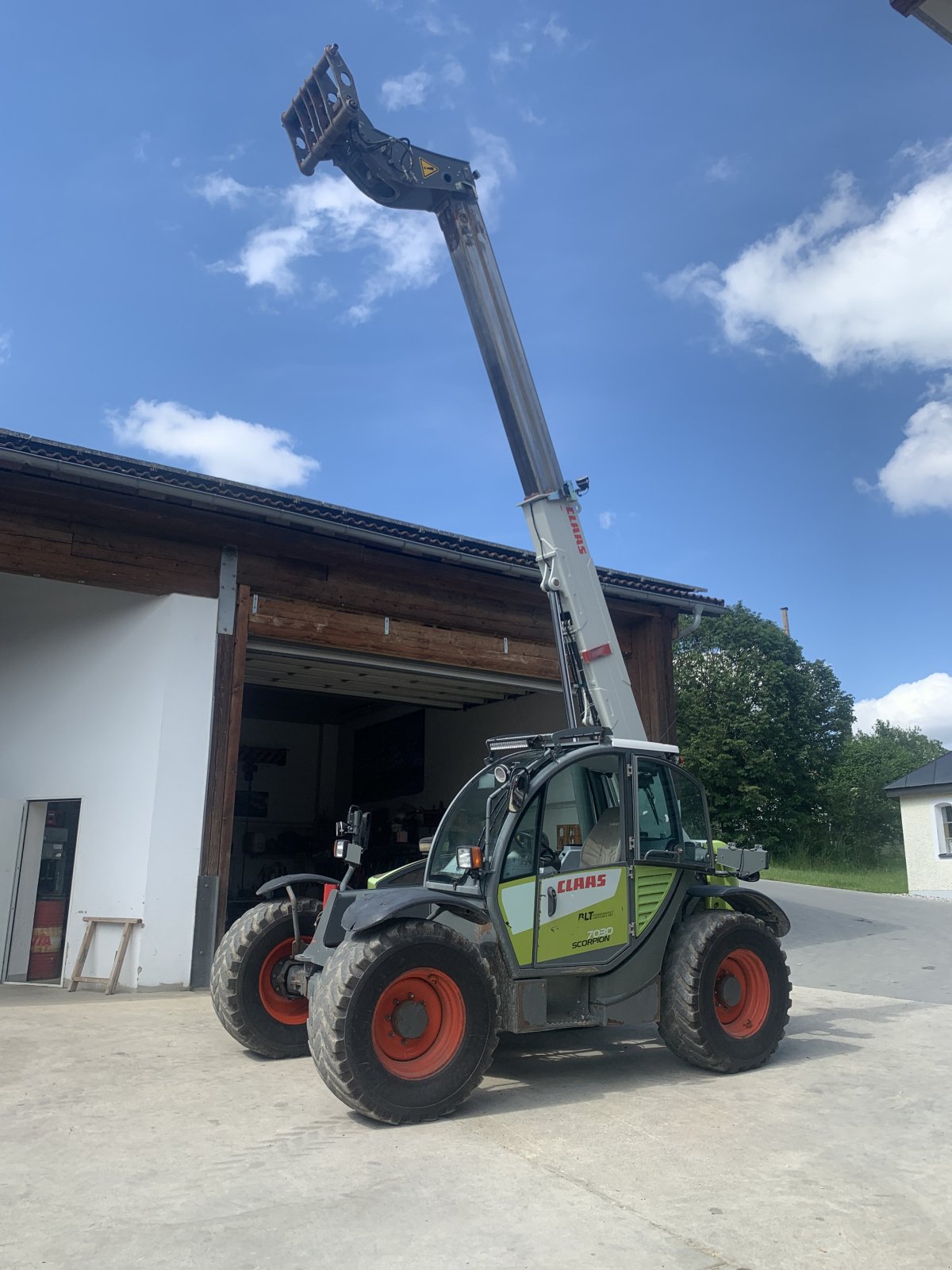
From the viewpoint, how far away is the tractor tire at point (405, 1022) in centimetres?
473

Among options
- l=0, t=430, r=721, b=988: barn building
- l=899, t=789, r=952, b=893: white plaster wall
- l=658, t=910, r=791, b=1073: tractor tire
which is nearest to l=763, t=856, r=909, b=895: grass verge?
l=899, t=789, r=952, b=893: white plaster wall

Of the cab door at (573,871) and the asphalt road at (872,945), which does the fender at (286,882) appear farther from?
the asphalt road at (872,945)

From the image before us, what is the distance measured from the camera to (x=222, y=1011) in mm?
6199

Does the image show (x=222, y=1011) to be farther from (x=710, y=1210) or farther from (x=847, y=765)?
(x=847, y=765)

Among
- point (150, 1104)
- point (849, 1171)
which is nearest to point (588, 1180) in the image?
point (849, 1171)

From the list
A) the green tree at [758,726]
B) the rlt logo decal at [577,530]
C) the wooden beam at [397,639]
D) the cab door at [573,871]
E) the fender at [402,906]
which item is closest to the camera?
the fender at [402,906]

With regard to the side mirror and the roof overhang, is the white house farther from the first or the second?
the roof overhang

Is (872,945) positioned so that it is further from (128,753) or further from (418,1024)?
(418,1024)

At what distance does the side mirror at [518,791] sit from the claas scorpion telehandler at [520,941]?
0.04 ft

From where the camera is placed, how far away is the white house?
79.4ft

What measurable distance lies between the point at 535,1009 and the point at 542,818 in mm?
1064

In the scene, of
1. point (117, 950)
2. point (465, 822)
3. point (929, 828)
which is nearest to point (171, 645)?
point (117, 950)

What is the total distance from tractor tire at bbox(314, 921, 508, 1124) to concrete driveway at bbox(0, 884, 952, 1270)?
0.64ft

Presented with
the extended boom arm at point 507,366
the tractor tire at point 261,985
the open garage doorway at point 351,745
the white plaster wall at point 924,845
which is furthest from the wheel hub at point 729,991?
the white plaster wall at point 924,845
